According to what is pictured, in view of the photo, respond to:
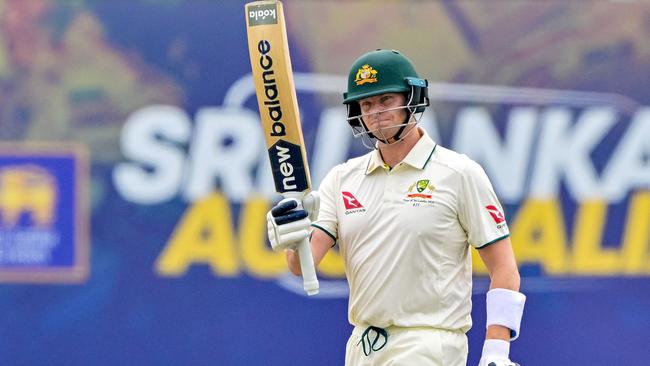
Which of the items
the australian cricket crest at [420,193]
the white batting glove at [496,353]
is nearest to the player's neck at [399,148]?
the australian cricket crest at [420,193]

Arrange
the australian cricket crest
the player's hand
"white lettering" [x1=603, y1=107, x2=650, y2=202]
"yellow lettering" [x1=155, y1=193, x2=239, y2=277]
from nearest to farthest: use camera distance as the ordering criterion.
Result: the player's hand < the australian cricket crest < "white lettering" [x1=603, y1=107, x2=650, y2=202] < "yellow lettering" [x1=155, y1=193, x2=239, y2=277]

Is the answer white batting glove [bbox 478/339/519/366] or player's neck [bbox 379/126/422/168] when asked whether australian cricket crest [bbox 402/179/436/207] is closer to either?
player's neck [bbox 379/126/422/168]

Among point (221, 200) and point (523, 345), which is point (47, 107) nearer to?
point (221, 200)

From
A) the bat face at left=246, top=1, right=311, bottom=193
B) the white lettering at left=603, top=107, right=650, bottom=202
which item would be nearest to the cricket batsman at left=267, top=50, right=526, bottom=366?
the bat face at left=246, top=1, right=311, bottom=193

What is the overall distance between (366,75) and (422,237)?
1.71ft

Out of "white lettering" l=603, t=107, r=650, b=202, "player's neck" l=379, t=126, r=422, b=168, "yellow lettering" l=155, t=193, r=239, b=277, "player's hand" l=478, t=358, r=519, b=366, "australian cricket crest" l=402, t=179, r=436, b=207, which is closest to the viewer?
"player's hand" l=478, t=358, r=519, b=366

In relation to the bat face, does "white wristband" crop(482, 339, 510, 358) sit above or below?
below

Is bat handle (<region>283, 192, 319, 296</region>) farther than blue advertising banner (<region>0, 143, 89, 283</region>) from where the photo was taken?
No

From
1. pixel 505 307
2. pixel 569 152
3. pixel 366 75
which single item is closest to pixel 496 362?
pixel 505 307

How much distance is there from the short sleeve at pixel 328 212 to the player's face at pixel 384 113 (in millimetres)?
295

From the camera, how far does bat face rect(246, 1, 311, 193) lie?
11.3ft

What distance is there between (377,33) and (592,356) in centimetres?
196

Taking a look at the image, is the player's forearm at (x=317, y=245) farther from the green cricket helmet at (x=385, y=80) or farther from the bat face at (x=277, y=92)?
the green cricket helmet at (x=385, y=80)

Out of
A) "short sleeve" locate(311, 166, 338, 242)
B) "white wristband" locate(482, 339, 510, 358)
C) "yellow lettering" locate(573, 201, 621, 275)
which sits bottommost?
"white wristband" locate(482, 339, 510, 358)
